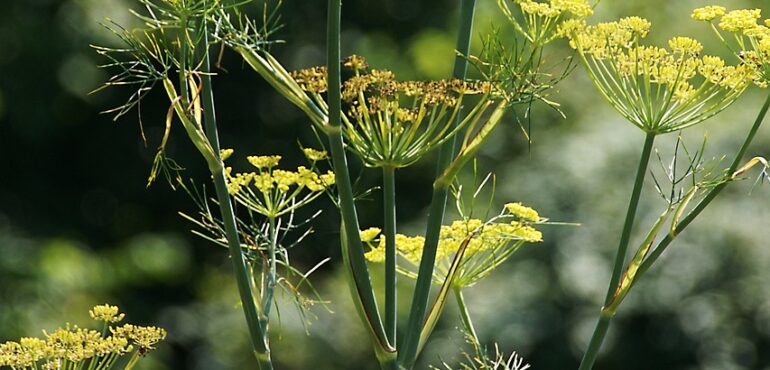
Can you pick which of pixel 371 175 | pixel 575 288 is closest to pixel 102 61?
pixel 371 175

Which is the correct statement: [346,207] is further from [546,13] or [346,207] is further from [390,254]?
[546,13]

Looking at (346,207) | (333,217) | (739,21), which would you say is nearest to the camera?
(346,207)

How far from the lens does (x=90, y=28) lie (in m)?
5.03

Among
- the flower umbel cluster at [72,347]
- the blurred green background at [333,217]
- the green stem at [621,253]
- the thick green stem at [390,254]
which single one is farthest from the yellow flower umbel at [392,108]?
the blurred green background at [333,217]

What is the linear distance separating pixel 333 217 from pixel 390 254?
4.45m

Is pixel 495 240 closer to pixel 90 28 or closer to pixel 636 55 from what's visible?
pixel 636 55

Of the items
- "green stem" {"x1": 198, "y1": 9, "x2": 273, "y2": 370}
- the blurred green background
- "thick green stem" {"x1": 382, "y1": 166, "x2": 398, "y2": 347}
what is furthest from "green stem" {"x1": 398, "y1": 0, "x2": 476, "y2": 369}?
the blurred green background

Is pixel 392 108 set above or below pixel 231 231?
above

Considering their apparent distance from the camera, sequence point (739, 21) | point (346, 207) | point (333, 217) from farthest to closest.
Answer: point (333, 217) < point (739, 21) < point (346, 207)

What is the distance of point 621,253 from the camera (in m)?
1.07

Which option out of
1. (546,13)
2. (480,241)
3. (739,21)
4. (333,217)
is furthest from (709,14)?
(333,217)

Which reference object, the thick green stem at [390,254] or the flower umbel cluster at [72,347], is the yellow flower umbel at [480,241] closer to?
the thick green stem at [390,254]

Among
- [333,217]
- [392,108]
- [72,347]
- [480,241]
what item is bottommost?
[333,217]

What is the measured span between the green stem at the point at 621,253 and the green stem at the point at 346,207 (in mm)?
173
